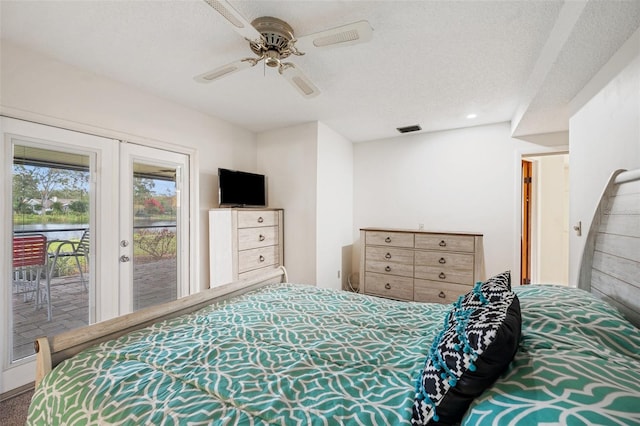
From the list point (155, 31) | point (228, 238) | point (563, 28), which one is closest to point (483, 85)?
point (563, 28)

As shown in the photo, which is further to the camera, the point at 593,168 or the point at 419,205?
the point at 419,205

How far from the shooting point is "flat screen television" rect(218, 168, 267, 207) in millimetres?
3250

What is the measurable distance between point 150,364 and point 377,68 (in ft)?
7.73

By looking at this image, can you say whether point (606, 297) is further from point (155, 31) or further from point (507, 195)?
point (155, 31)

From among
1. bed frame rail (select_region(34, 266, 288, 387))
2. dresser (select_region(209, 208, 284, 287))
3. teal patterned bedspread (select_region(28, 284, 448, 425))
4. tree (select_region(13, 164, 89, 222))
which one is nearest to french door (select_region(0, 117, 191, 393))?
tree (select_region(13, 164, 89, 222))

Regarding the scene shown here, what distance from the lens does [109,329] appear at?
1258mm

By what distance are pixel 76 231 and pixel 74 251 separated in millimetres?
167

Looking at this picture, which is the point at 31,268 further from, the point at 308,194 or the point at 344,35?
the point at 344,35

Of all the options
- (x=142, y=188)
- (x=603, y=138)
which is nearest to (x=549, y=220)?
(x=603, y=138)

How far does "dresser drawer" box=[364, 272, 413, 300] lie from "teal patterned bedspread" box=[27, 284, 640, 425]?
2.14 metres

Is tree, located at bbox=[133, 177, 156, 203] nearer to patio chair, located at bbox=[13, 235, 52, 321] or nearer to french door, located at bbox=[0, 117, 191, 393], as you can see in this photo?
french door, located at bbox=[0, 117, 191, 393]

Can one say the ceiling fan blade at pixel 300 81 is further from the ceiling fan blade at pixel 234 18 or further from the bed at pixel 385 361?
the bed at pixel 385 361

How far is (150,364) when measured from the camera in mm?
1036

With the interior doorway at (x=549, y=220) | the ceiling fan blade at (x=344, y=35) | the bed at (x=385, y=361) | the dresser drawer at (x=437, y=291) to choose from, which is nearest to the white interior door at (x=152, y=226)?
the bed at (x=385, y=361)
